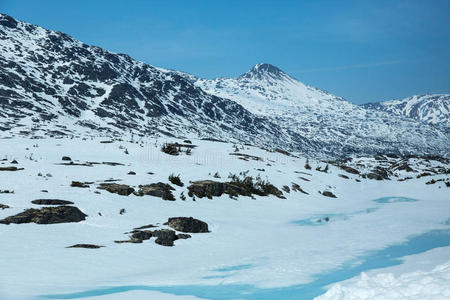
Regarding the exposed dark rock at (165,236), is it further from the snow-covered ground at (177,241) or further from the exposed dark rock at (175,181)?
the exposed dark rock at (175,181)

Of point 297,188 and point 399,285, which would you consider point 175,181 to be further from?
point 399,285

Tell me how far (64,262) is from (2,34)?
187 m

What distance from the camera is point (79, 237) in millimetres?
12055

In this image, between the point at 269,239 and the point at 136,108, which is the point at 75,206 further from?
the point at 136,108

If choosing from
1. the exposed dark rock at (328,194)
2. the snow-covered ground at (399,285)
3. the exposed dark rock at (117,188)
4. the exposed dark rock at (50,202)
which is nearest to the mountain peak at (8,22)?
the exposed dark rock at (328,194)

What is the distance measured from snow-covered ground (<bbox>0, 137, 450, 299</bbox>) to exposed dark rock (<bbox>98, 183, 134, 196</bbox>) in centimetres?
43

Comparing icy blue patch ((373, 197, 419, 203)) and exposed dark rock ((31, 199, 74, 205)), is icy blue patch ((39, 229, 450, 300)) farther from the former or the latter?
icy blue patch ((373, 197, 419, 203))

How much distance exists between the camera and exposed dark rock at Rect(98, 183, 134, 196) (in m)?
17.2

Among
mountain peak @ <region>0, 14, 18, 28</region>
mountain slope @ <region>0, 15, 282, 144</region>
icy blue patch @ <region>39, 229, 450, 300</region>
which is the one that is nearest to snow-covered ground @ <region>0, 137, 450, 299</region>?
icy blue patch @ <region>39, 229, 450, 300</region>

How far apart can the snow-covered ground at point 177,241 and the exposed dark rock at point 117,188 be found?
17.1 inches

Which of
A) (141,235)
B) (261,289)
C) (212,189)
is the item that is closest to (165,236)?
(141,235)

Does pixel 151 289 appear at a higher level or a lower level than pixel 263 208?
lower

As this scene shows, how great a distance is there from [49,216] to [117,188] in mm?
4727

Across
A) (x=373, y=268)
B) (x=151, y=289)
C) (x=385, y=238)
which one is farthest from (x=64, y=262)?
(x=385, y=238)
